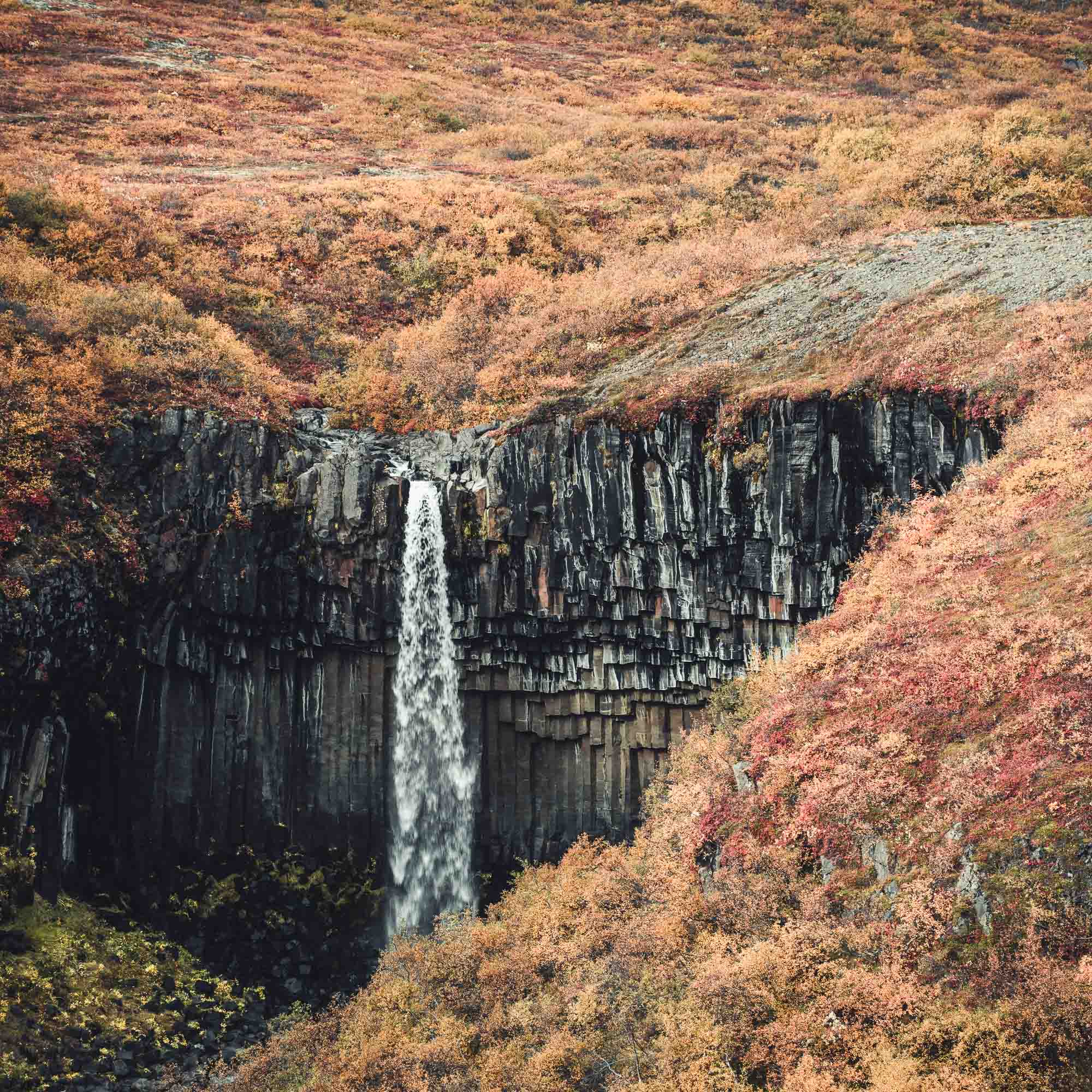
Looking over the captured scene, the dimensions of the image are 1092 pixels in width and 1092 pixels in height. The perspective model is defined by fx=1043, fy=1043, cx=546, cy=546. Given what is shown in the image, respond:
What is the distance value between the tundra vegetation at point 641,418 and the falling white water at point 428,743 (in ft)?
7.12

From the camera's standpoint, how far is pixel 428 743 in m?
27.3

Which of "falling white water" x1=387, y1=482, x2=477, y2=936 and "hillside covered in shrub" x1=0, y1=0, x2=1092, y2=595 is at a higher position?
"hillside covered in shrub" x1=0, y1=0, x2=1092, y2=595

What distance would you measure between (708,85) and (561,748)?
47259 mm

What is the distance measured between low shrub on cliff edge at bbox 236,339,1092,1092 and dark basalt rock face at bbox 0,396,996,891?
2.37m

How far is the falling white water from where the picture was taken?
2705cm

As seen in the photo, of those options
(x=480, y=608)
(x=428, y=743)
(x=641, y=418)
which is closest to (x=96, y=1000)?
(x=428, y=743)

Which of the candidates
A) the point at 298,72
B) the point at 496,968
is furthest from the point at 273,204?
the point at 496,968

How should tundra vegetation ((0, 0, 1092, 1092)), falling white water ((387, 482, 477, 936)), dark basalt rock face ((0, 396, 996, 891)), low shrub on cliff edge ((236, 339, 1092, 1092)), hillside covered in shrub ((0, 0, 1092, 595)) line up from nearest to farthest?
low shrub on cliff edge ((236, 339, 1092, 1092))
tundra vegetation ((0, 0, 1092, 1092))
dark basalt rock face ((0, 396, 996, 891))
falling white water ((387, 482, 477, 936))
hillside covered in shrub ((0, 0, 1092, 595))

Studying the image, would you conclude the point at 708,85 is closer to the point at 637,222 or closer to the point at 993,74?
the point at 993,74

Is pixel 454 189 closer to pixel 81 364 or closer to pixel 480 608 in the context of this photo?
pixel 81 364

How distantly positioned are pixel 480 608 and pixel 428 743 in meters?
3.84

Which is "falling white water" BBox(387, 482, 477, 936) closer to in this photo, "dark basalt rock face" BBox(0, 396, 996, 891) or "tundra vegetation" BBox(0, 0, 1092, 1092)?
"dark basalt rock face" BBox(0, 396, 996, 891)

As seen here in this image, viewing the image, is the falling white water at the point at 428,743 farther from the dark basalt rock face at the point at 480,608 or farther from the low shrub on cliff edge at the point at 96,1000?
the low shrub on cliff edge at the point at 96,1000

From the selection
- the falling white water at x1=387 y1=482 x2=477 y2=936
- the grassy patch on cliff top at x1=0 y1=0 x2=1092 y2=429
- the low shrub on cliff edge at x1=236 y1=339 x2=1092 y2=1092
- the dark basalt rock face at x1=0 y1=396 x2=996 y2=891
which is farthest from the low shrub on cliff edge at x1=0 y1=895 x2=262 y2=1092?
the grassy patch on cliff top at x1=0 y1=0 x2=1092 y2=429
